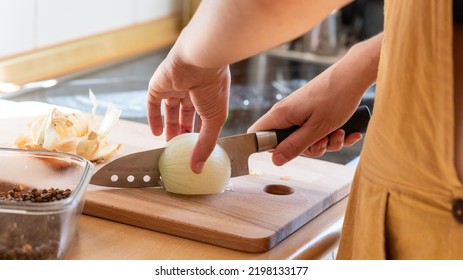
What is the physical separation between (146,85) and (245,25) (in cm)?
107

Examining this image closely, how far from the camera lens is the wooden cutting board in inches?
35.4

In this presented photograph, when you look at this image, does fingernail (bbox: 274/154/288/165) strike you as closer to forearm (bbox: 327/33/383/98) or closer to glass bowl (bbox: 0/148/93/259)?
forearm (bbox: 327/33/383/98)


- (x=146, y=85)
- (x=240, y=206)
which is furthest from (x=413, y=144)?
(x=146, y=85)

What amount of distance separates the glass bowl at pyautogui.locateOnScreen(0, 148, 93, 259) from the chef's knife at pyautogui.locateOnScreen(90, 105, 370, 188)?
0.27 ft

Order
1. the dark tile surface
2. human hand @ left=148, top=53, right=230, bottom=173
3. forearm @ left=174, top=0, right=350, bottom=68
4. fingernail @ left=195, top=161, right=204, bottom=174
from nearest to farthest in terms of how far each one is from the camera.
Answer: forearm @ left=174, top=0, right=350, bottom=68
human hand @ left=148, top=53, right=230, bottom=173
fingernail @ left=195, top=161, right=204, bottom=174
the dark tile surface

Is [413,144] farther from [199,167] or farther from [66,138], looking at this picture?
[66,138]

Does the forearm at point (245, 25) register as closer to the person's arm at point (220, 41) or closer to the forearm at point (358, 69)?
the person's arm at point (220, 41)

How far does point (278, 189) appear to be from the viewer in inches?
41.6

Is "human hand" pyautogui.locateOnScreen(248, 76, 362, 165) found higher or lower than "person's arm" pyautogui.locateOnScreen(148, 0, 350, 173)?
lower

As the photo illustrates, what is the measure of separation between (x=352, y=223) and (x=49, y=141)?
0.42 meters

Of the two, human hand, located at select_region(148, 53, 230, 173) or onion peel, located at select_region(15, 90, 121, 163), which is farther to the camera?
onion peel, located at select_region(15, 90, 121, 163)

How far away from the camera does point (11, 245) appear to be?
78 centimetres

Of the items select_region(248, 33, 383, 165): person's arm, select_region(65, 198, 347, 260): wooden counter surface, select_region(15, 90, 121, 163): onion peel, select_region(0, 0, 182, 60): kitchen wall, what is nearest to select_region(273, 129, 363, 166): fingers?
select_region(248, 33, 383, 165): person's arm

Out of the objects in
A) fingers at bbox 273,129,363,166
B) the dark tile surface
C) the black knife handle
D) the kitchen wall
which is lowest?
the dark tile surface
